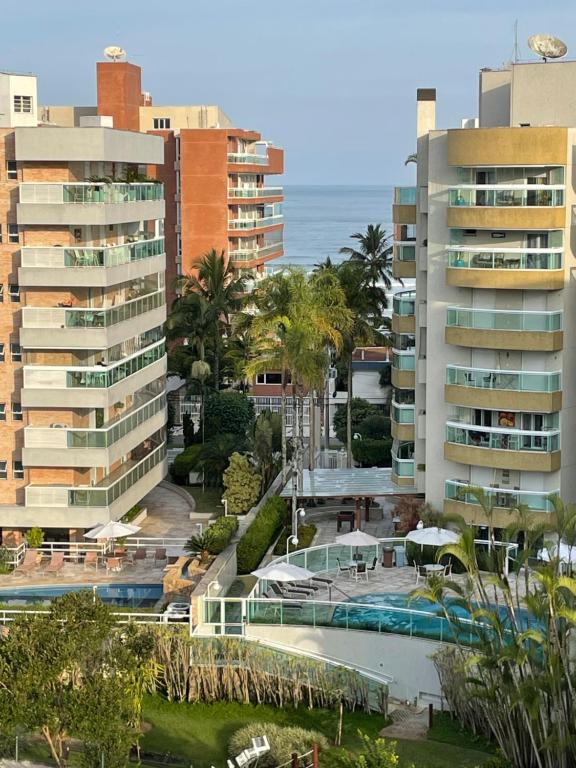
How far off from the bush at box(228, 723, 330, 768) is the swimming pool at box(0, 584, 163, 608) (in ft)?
33.4

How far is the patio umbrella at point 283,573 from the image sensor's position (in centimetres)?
4153

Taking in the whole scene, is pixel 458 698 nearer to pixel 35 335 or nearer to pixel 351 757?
pixel 351 757

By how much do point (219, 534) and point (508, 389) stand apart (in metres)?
10.3

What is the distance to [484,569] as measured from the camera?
149ft

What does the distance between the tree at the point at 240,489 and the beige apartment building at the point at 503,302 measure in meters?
6.99

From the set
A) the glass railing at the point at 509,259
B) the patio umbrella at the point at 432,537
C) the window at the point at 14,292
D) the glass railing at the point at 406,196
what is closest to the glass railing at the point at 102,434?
the window at the point at 14,292

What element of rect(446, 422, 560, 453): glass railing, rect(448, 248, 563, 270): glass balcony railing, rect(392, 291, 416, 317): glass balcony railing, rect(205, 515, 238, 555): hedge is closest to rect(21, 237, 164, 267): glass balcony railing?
rect(205, 515, 238, 555): hedge

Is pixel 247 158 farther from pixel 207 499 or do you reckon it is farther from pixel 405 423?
pixel 405 423

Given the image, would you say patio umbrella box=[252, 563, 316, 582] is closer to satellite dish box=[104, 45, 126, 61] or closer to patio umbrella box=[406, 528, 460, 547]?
patio umbrella box=[406, 528, 460, 547]

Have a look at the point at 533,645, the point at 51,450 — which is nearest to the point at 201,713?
the point at 533,645

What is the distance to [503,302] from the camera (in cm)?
4634

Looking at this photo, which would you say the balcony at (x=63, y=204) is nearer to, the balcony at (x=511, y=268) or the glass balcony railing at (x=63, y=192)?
the glass balcony railing at (x=63, y=192)

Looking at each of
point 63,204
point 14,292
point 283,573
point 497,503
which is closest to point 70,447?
point 14,292

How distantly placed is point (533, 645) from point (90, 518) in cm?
1858
